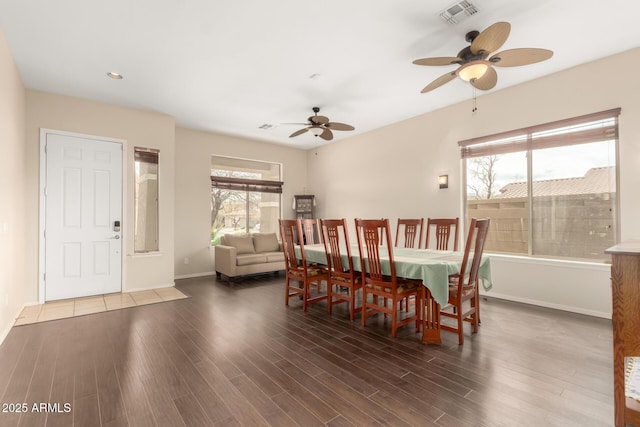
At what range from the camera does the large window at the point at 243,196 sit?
6.62 metres

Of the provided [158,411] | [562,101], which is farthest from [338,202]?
[158,411]

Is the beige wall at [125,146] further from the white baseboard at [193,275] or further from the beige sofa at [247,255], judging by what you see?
the beige sofa at [247,255]

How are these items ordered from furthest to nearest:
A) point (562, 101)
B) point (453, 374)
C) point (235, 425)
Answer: point (562, 101) < point (453, 374) < point (235, 425)

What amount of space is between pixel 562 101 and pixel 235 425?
492 cm

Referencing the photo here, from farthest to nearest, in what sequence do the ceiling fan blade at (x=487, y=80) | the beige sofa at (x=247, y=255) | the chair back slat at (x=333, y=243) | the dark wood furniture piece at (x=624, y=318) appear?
the beige sofa at (x=247, y=255) → the chair back slat at (x=333, y=243) → the ceiling fan blade at (x=487, y=80) → the dark wood furniture piece at (x=624, y=318)

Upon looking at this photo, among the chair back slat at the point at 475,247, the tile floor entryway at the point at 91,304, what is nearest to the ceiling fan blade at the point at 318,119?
the chair back slat at the point at 475,247

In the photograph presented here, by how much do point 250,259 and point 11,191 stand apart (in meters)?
3.33

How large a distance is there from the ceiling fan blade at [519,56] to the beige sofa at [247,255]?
15.4 ft

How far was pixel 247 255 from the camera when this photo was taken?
580cm

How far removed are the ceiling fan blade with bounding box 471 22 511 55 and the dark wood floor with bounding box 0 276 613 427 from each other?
2607 millimetres

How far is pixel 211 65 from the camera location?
360 centimetres

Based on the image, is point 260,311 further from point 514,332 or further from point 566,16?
point 566,16

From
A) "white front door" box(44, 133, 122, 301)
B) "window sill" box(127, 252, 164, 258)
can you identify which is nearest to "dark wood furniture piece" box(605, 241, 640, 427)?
"window sill" box(127, 252, 164, 258)

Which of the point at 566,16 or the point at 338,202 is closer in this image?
the point at 566,16
